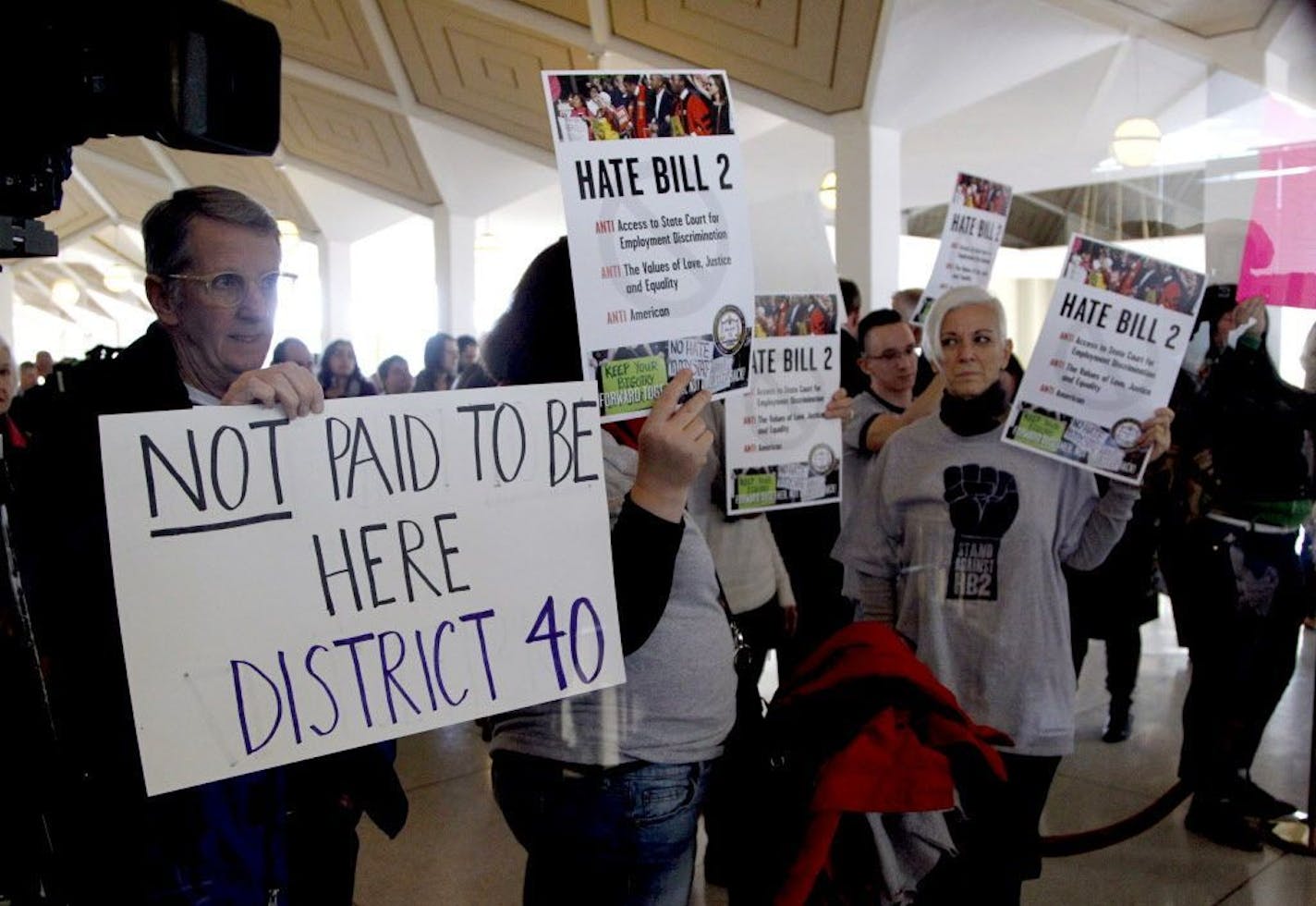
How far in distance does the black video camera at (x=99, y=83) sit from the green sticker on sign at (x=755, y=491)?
186 cm

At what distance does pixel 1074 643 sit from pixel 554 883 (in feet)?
8.70

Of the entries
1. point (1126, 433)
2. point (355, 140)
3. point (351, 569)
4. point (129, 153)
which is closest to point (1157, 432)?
point (1126, 433)

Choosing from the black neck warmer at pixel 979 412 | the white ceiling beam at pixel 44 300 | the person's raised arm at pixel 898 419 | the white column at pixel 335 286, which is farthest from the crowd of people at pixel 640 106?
the white ceiling beam at pixel 44 300

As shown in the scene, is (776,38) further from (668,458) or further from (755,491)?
(668,458)

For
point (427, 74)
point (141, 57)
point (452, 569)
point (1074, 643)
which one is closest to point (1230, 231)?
point (1074, 643)

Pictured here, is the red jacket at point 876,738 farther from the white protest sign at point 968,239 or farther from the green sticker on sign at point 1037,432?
the white protest sign at point 968,239

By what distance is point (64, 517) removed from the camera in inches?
50.3

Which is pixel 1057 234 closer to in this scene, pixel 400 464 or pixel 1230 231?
pixel 1230 231

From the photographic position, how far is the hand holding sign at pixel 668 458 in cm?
149

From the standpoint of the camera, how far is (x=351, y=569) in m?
1.38

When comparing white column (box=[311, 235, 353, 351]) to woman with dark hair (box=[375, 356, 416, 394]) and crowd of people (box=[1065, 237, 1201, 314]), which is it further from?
crowd of people (box=[1065, 237, 1201, 314])

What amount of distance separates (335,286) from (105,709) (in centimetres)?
1693

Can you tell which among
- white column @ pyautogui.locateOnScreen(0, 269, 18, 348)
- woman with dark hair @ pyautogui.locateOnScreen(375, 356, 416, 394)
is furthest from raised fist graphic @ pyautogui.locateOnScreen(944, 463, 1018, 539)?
white column @ pyautogui.locateOnScreen(0, 269, 18, 348)

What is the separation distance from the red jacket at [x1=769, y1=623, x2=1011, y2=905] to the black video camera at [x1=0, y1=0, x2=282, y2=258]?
44.9 inches
